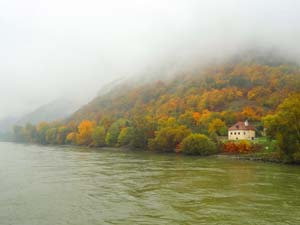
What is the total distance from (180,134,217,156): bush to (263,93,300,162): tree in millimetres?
21646

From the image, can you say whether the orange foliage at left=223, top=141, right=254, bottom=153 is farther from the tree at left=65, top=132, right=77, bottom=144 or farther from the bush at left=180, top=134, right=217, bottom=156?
the tree at left=65, top=132, right=77, bottom=144

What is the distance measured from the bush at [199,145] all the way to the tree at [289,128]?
852 inches

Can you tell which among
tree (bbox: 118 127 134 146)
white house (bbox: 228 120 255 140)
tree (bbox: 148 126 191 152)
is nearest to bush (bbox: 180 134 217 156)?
tree (bbox: 148 126 191 152)

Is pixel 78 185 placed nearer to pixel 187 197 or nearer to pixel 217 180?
pixel 187 197

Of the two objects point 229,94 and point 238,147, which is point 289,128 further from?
point 229,94

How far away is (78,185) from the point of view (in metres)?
35.1

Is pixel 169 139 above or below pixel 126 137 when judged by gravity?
below

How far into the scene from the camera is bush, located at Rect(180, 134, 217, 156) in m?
79.1

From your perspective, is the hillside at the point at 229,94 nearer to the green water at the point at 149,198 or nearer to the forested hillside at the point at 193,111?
the forested hillside at the point at 193,111

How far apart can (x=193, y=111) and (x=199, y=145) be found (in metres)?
59.1

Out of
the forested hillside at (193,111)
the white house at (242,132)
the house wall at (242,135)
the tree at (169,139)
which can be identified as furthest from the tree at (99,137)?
the house wall at (242,135)

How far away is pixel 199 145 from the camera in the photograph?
260ft

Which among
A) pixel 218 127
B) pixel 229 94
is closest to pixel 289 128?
pixel 218 127

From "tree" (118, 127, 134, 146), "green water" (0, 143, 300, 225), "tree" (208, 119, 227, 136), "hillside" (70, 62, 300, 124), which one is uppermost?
"hillside" (70, 62, 300, 124)
